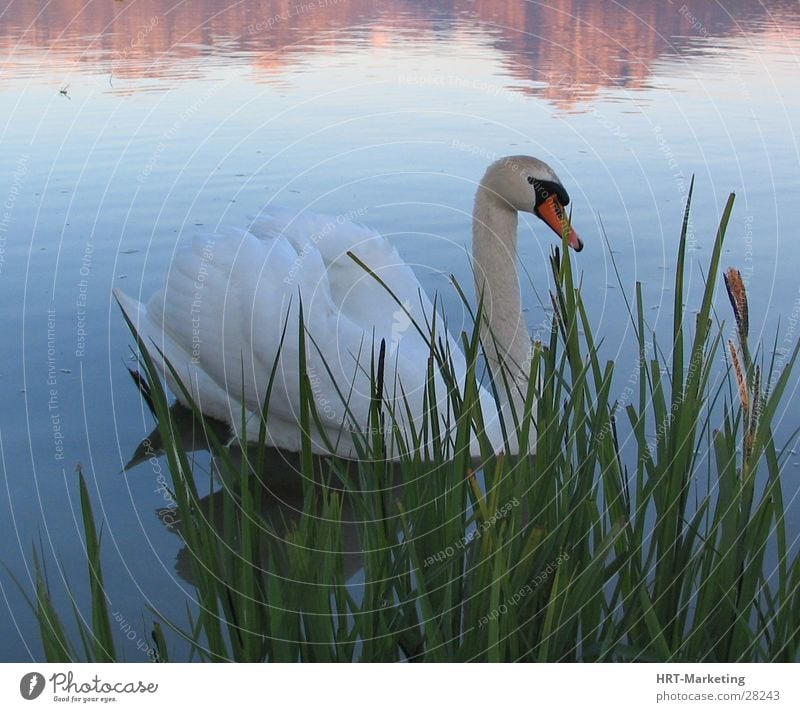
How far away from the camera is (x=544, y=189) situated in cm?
444

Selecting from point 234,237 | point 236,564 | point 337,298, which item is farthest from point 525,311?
point 236,564

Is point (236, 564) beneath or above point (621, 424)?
above

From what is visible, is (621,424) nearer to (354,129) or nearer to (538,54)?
(354,129)

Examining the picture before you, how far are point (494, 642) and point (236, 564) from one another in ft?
1.72

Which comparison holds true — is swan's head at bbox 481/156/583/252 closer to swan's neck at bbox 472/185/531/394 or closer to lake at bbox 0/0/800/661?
swan's neck at bbox 472/185/531/394

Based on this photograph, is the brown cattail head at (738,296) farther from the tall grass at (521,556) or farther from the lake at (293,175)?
the lake at (293,175)

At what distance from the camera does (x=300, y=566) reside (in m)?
2.11

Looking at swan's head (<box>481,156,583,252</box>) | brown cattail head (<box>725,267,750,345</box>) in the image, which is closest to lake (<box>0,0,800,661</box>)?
brown cattail head (<box>725,267,750,345</box>)

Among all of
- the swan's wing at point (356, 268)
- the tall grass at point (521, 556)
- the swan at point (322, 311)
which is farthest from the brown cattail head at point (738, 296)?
the swan's wing at point (356, 268)

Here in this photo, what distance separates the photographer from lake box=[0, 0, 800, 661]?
434cm
